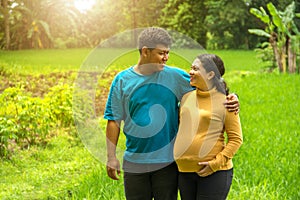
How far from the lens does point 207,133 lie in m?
2.02

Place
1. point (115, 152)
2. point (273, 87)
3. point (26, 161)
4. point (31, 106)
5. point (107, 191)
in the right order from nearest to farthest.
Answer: point (115, 152)
point (107, 191)
point (26, 161)
point (31, 106)
point (273, 87)

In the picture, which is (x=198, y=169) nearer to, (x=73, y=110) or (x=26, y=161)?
(x=26, y=161)

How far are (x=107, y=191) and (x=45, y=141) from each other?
5.67 ft

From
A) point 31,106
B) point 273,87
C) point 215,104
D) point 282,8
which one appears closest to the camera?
point 215,104

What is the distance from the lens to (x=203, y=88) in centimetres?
203

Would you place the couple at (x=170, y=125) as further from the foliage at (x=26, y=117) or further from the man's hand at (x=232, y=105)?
the foliage at (x=26, y=117)

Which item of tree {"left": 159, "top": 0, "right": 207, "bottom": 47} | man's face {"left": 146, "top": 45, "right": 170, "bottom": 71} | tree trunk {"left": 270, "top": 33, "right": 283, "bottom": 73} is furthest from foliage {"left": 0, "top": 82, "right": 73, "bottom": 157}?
tree {"left": 159, "top": 0, "right": 207, "bottom": 47}

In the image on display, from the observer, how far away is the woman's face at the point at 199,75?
2014 millimetres

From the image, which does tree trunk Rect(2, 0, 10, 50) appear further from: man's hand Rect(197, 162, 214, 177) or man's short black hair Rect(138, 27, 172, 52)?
man's hand Rect(197, 162, 214, 177)

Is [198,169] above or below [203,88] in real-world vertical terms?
below

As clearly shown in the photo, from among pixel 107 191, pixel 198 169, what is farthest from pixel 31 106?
pixel 198 169

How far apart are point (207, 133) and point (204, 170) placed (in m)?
0.16

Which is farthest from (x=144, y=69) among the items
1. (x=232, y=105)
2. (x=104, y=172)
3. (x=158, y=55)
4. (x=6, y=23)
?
(x=6, y=23)

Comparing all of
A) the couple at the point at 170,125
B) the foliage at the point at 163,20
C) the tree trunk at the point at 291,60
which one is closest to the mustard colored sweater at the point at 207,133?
the couple at the point at 170,125
